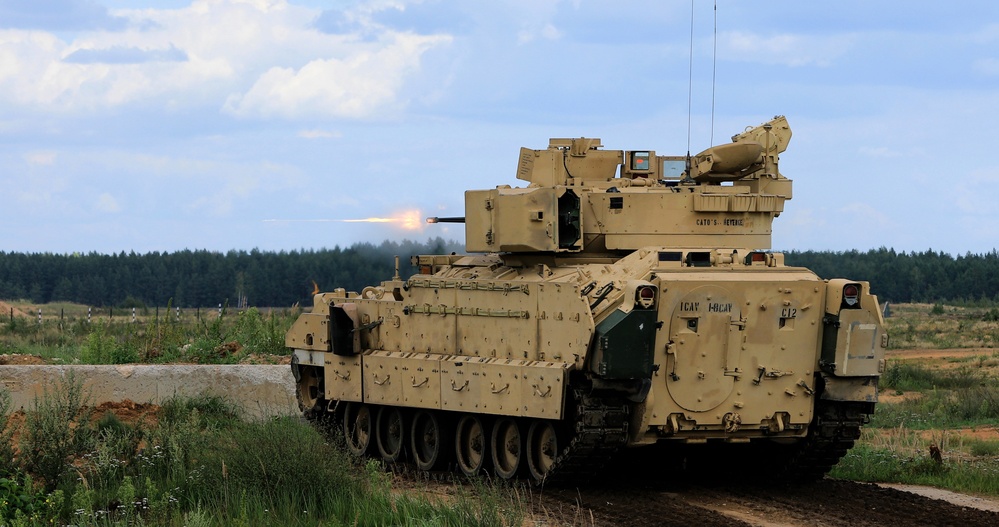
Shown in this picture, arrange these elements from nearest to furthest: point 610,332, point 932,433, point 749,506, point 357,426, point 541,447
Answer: point 610,332 < point 749,506 < point 541,447 < point 357,426 < point 932,433

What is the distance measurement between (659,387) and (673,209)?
303 centimetres

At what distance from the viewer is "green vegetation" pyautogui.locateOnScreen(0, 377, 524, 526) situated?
1357 centimetres

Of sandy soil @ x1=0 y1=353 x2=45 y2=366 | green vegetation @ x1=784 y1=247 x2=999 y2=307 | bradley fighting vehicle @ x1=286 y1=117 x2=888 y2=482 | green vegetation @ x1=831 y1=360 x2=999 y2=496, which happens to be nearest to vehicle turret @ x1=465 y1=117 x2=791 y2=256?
bradley fighting vehicle @ x1=286 y1=117 x2=888 y2=482

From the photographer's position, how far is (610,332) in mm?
15500

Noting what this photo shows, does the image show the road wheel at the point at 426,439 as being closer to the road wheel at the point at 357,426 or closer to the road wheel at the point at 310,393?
the road wheel at the point at 357,426

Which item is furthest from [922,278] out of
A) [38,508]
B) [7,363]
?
[38,508]

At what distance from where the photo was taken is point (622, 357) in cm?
1552

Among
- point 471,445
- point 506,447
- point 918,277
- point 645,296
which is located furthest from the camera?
point 918,277

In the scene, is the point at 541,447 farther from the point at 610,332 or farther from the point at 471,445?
the point at 610,332

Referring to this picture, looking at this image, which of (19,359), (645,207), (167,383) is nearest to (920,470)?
(645,207)

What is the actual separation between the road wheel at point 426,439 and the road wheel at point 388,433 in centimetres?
40

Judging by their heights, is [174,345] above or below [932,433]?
above

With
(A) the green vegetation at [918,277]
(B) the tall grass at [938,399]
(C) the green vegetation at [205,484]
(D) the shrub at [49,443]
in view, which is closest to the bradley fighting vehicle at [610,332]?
(C) the green vegetation at [205,484]

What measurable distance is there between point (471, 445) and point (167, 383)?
18.5ft
